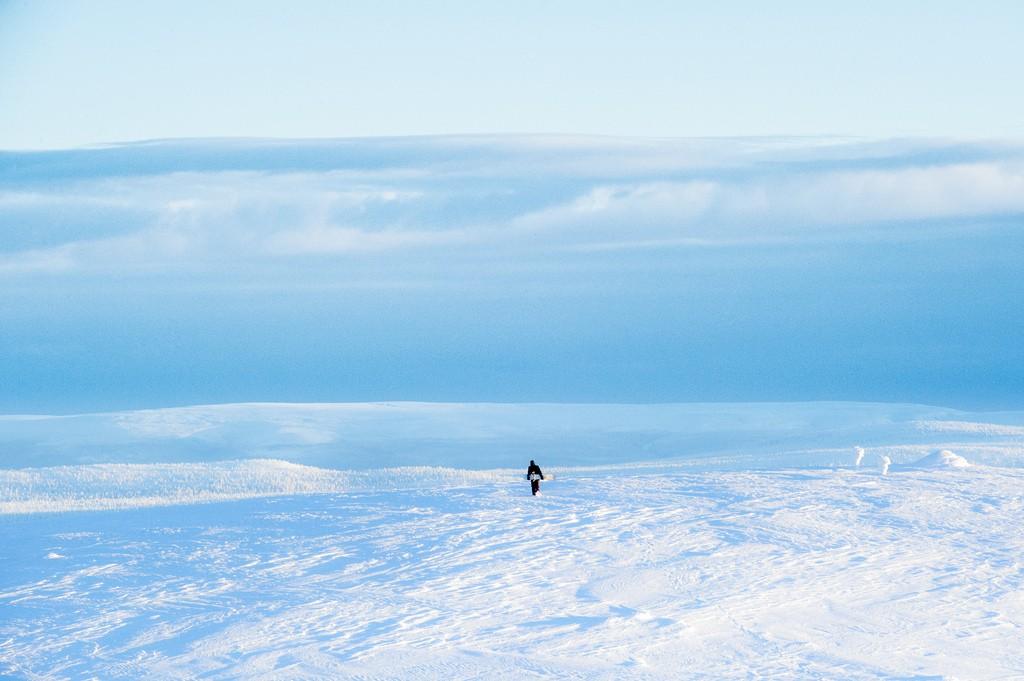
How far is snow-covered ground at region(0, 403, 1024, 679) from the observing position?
13141 mm

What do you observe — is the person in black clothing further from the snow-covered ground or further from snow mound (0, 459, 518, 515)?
snow mound (0, 459, 518, 515)

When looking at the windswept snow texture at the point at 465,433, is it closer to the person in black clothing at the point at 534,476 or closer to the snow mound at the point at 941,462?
the snow mound at the point at 941,462

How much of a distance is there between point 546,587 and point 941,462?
36.1ft

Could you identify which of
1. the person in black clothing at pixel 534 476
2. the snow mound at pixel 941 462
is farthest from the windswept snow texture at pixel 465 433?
the person in black clothing at pixel 534 476

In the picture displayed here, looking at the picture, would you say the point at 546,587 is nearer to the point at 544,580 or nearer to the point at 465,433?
the point at 544,580

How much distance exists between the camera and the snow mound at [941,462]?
23.3 meters

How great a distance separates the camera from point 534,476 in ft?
66.3

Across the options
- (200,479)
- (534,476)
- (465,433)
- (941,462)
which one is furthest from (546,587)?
(465,433)

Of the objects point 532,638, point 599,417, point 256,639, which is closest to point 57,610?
point 256,639

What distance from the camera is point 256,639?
13.8m

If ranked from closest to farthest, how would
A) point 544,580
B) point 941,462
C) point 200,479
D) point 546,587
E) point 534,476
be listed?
point 546,587, point 544,580, point 534,476, point 941,462, point 200,479

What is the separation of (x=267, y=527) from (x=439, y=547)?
372 cm

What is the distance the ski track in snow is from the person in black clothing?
0.32 meters

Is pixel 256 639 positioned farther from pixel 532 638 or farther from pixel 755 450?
pixel 755 450
